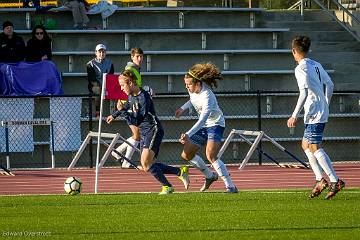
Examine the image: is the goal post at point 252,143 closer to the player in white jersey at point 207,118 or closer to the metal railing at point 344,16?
the player in white jersey at point 207,118

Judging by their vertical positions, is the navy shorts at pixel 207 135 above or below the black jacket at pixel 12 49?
below

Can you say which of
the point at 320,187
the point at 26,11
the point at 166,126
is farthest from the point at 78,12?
the point at 320,187

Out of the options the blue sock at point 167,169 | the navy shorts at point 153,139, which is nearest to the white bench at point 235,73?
the blue sock at point 167,169

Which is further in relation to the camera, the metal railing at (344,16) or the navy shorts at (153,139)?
the metal railing at (344,16)

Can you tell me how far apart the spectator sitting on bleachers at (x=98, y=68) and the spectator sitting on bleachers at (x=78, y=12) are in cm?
299

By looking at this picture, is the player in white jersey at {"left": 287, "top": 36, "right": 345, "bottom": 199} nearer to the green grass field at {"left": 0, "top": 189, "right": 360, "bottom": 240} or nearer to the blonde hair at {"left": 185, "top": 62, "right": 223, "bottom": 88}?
the green grass field at {"left": 0, "top": 189, "right": 360, "bottom": 240}

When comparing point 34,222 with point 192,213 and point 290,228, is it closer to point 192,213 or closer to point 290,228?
point 192,213

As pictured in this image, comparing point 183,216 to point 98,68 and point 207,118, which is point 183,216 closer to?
point 207,118

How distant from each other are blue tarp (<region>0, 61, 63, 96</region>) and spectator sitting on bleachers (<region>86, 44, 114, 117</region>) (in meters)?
0.85

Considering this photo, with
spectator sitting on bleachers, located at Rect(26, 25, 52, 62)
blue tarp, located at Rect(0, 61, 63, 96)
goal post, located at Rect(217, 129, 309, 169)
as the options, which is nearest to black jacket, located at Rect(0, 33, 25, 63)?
spectator sitting on bleachers, located at Rect(26, 25, 52, 62)

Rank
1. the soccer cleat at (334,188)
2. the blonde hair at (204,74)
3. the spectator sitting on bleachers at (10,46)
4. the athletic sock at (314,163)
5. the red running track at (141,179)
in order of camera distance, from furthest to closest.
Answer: the spectator sitting on bleachers at (10,46)
the red running track at (141,179)
the blonde hair at (204,74)
the athletic sock at (314,163)
the soccer cleat at (334,188)

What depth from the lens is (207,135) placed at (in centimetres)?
1722

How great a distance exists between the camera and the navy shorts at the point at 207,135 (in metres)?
17.0

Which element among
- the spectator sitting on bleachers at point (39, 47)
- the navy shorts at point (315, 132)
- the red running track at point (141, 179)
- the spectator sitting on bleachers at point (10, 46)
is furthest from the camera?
the spectator sitting on bleachers at point (39, 47)
